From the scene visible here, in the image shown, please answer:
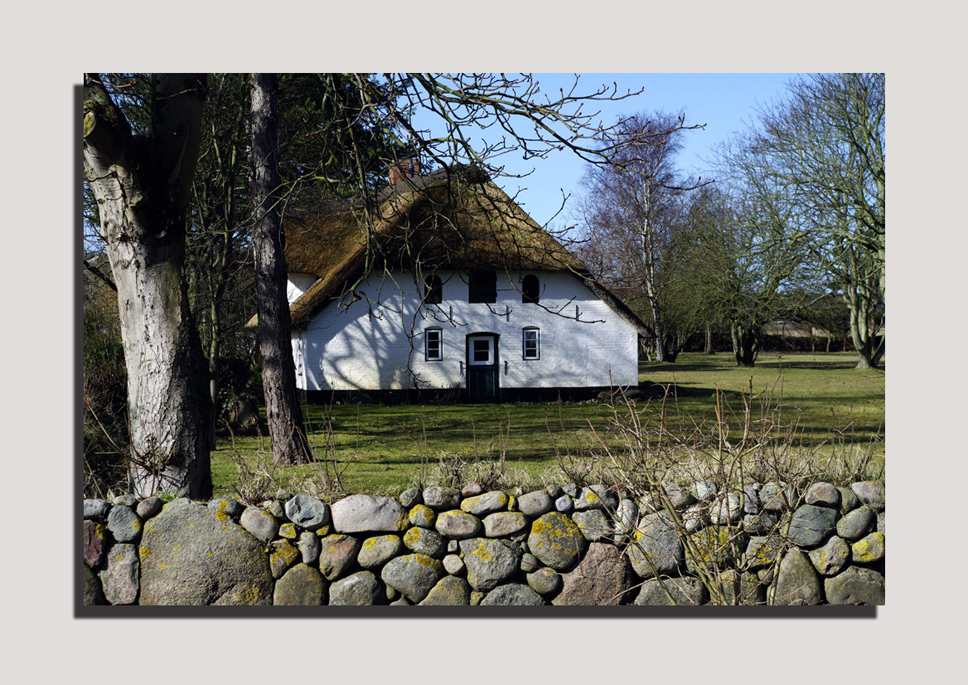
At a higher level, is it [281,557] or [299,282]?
[299,282]

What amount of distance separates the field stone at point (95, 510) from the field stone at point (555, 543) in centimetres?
229

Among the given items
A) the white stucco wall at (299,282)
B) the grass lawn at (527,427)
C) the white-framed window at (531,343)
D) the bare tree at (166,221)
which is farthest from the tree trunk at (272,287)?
the white-framed window at (531,343)

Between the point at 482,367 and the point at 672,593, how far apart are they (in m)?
12.3

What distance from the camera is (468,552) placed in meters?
4.09

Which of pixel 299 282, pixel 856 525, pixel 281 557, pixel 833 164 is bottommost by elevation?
pixel 281 557

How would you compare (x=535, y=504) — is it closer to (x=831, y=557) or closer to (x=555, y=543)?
(x=555, y=543)

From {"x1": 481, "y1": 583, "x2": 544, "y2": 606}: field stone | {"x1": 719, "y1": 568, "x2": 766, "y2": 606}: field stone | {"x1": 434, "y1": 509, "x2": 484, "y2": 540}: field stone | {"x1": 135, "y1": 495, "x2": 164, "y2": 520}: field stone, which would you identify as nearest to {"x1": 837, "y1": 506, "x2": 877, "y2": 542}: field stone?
{"x1": 719, "y1": 568, "x2": 766, "y2": 606}: field stone

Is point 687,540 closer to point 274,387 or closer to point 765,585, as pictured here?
point 765,585

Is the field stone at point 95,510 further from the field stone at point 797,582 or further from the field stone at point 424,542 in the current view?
the field stone at point 797,582

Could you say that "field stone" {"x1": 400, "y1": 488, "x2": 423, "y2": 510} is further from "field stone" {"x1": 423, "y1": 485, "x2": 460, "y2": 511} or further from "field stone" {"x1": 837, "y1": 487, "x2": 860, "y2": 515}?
"field stone" {"x1": 837, "y1": 487, "x2": 860, "y2": 515}

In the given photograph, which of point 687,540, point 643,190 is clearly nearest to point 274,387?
point 643,190

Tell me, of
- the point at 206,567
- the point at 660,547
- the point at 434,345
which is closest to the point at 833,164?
the point at 660,547

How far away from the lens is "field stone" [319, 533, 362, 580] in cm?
408

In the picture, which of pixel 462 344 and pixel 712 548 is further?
pixel 462 344
